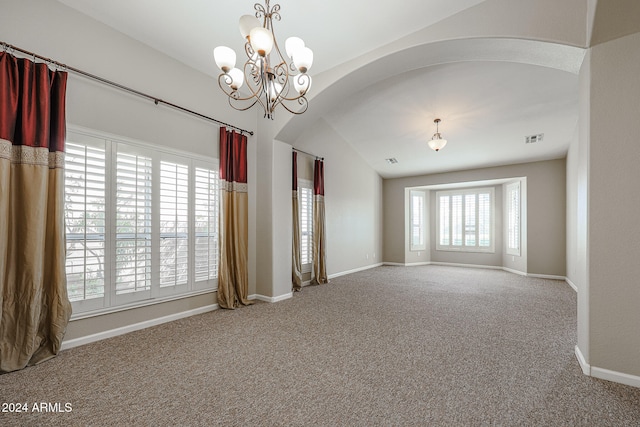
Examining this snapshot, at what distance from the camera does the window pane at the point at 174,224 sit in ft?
11.1

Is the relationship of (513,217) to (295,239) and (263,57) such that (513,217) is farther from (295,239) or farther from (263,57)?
(263,57)

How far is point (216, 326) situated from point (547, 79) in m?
5.59

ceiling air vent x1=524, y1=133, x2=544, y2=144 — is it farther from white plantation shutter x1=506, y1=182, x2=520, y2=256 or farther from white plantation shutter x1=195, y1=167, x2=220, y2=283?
white plantation shutter x1=195, y1=167, x2=220, y2=283

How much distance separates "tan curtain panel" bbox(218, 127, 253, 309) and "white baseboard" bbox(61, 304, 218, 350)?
30 centimetres

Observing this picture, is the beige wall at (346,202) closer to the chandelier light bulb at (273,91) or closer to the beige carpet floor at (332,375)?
the beige carpet floor at (332,375)

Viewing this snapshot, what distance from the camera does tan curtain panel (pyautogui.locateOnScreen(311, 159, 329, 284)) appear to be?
5.75 m

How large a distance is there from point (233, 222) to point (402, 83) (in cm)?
338

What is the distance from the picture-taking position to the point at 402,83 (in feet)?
14.4

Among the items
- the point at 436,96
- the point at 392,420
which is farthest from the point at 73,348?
the point at 436,96

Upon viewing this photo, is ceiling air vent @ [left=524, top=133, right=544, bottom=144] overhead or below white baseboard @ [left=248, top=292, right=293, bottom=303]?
overhead

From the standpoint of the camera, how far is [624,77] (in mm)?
2135

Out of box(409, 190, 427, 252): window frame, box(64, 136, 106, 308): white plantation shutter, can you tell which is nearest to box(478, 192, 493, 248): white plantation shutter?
box(409, 190, 427, 252): window frame

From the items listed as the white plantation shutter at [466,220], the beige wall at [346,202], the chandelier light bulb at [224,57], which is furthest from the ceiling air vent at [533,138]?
the chandelier light bulb at [224,57]

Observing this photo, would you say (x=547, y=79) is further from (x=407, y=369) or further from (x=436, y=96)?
(x=407, y=369)
